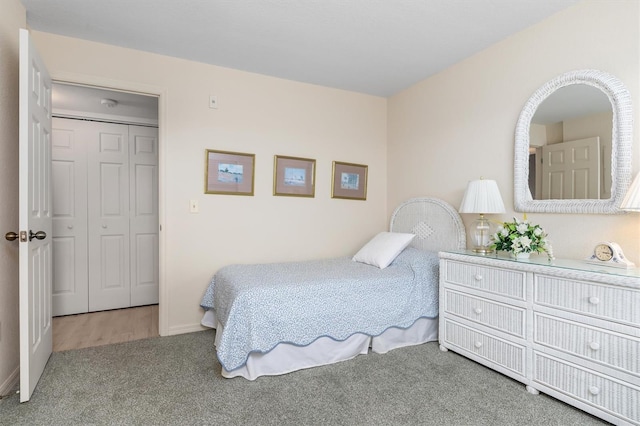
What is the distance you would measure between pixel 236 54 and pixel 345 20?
3.29 ft

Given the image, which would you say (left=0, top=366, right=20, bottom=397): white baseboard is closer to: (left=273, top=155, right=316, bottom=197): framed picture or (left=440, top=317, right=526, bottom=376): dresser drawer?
(left=273, top=155, right=316, bottom=197): framed picture

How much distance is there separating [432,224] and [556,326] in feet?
4.70

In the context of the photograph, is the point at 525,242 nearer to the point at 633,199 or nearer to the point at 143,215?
the point at 633,199

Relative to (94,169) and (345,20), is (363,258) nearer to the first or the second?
(345,20)

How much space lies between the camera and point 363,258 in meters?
3.05

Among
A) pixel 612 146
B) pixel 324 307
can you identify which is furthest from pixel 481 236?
pixel 324 307

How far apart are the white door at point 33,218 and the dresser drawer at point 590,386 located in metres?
2.77

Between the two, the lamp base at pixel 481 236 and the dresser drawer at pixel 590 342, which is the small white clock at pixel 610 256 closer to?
the dresser drawer at pixel 590 342

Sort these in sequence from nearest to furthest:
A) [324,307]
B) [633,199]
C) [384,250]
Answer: [633,199], [324,307], [384,250]

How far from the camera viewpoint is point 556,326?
1875mm

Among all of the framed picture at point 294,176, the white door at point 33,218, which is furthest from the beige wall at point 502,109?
the white door at point 33,218

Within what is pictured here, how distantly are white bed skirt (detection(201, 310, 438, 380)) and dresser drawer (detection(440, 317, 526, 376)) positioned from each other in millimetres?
225

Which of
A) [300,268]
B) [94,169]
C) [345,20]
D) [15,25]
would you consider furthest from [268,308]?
[94,169]

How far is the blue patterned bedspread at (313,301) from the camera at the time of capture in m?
2.11
